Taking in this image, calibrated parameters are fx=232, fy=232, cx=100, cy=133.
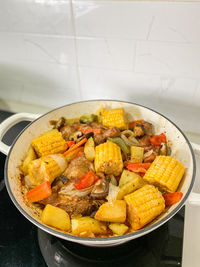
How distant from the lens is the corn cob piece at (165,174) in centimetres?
88

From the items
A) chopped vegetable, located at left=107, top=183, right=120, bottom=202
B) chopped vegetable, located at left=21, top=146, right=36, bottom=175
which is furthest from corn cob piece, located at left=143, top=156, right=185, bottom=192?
chopped vegetable, located at left=21, top=146, right=36, bottom=175

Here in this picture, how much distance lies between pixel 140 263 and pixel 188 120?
77 centimetres

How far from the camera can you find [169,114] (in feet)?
4.24

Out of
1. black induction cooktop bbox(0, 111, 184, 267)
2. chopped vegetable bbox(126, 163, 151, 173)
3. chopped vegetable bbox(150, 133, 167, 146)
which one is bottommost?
black induction cooktop bbox(0, 111, 184, 267)

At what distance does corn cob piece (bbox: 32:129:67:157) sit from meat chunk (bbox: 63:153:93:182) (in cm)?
11

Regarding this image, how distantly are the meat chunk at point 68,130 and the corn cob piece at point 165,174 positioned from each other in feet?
1.47

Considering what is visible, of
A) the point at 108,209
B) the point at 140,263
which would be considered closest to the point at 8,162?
the point at 108,209

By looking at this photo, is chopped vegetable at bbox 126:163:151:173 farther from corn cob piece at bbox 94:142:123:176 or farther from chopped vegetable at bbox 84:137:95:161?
chopped vegetable at bbox 84:137:95:161

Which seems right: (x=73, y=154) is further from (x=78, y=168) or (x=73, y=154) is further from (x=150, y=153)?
(x=150, y=153)

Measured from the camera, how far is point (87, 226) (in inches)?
32.0

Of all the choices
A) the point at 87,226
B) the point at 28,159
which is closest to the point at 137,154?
the point at 87,226

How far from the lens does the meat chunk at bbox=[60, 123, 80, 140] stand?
117 centimetres

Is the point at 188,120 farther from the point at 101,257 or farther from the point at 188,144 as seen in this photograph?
the point at 101,257

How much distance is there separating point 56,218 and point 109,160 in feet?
0.97
